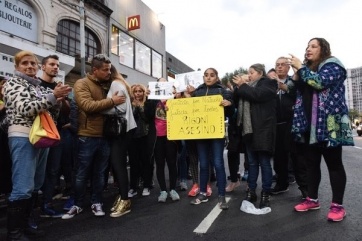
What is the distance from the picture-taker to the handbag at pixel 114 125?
3.76 m

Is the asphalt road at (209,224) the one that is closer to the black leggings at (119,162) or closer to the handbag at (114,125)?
the black leggings at (119,162)

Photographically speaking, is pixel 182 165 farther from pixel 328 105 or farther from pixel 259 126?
pixel 328 105

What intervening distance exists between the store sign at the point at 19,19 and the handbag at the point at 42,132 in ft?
38.4

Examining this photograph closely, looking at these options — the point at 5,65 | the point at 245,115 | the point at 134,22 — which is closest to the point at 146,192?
the point at 245,115

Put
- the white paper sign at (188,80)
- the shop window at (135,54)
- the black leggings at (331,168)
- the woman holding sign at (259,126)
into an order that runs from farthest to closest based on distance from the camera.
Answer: the shop window at (135,54), the white paper sign at (188,80), the woman holding sign at (259,126), the black leggings at (331,168)

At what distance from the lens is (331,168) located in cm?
349

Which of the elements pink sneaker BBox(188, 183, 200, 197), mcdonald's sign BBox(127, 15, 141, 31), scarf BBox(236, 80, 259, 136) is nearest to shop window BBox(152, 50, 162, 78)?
mcdonald's sign BBox(127, 15, 141, 31)

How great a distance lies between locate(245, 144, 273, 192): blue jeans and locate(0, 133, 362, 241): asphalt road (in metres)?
0.36

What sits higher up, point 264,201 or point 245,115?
point 245,115

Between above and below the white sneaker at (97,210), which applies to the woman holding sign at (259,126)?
above

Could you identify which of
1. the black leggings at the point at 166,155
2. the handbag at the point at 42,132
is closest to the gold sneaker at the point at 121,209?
the black leggings at the point at 166,155

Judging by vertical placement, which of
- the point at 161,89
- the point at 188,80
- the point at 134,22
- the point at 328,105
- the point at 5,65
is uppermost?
the point at 134,22

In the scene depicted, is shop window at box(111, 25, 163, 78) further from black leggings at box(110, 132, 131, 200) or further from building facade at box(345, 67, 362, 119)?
building facade at box(345, 67, 362, 119)

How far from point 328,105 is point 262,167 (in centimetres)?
118
